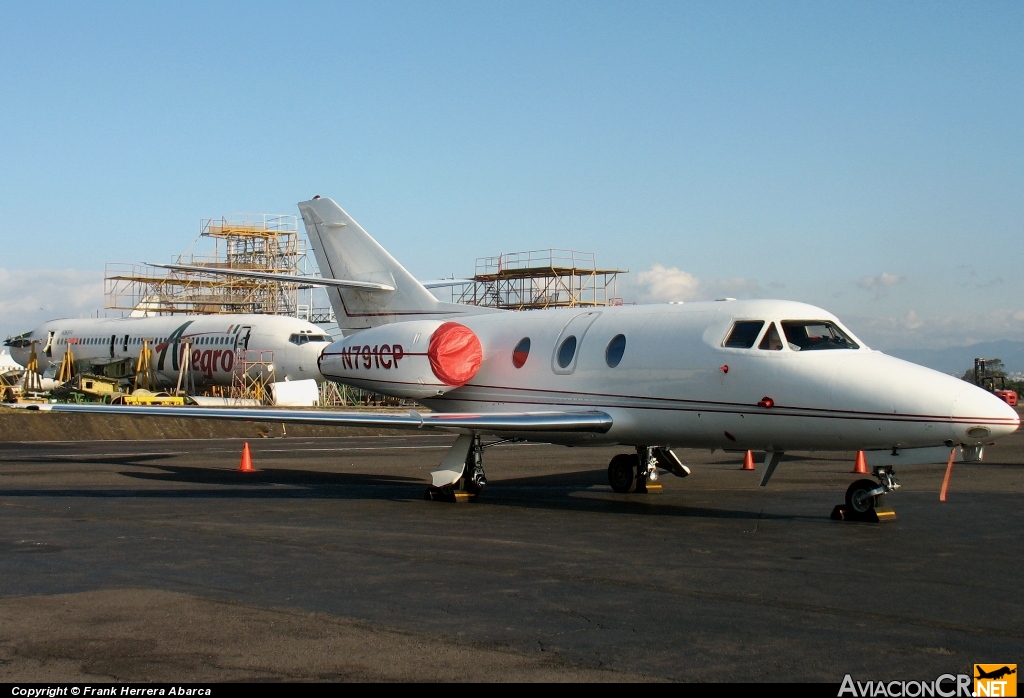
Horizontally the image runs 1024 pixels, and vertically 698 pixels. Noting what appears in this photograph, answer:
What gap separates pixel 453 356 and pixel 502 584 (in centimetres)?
865

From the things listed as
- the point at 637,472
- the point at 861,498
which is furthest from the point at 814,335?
the point at 637,472

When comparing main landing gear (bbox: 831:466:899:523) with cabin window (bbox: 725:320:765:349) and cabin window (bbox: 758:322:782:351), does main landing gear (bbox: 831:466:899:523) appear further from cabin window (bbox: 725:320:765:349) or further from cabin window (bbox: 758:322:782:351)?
cabin window (bbox: 725:320:765:349)

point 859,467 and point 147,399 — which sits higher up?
point 859,467

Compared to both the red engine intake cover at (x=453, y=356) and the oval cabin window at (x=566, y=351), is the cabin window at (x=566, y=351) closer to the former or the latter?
the oval cabin window at (x=566, y=351)

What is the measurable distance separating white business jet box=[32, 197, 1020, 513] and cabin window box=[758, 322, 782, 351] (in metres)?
0.02

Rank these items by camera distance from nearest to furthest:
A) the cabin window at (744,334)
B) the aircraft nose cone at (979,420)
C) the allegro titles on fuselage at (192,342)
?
the aircraft nose cone at (979,420), the cabin window at (744,334), the allegro titles on fuselage at (192,342)

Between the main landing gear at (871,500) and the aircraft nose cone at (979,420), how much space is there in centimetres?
116

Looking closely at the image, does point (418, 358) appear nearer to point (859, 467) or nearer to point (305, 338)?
point (859, 467)

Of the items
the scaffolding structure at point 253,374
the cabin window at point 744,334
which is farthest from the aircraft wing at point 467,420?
the scaffolding structure at point 253,374

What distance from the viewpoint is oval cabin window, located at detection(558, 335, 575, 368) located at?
51.5 feet

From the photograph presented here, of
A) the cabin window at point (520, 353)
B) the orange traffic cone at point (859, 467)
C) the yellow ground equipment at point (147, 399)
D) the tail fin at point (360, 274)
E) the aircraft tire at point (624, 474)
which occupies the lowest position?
the yellow ground equipment at point (147, 399)

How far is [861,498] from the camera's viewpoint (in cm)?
1269

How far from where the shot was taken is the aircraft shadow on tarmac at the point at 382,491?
14438mm

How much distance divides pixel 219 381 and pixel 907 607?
41.0 m
